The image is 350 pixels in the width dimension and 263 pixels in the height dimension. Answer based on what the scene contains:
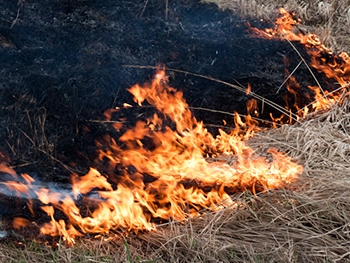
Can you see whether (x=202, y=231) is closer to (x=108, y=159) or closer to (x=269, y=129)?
(x=108, y=159)

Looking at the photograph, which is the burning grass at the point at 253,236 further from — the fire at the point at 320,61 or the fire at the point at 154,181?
the fire at the point at 320,61

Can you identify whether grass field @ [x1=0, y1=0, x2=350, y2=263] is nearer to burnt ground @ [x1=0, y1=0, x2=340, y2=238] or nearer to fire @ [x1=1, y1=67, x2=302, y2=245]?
fire @ [x1=1, y1=67, x2=302, y2=245]

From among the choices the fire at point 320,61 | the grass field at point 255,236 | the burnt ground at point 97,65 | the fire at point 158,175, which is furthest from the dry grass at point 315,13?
the grass field at point 255,236

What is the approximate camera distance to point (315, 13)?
214 inches

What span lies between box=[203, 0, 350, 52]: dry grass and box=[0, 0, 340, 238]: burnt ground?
17.2 inches

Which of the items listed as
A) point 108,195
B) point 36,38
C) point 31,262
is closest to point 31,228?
point 31,262

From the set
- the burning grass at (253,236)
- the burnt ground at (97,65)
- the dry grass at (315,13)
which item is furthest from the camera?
the dry grass at (315,13)

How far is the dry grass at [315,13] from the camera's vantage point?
485 centimetres

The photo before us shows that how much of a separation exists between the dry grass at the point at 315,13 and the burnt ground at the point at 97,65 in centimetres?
44

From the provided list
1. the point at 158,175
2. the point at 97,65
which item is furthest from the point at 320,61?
the point at 158,175

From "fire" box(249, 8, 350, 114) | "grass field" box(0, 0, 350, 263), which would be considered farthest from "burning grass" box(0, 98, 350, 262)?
"fire" box(249, 8, 350, 114)

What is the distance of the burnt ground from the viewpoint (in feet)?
10.5

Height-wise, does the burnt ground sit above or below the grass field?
above

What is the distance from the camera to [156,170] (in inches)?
116
